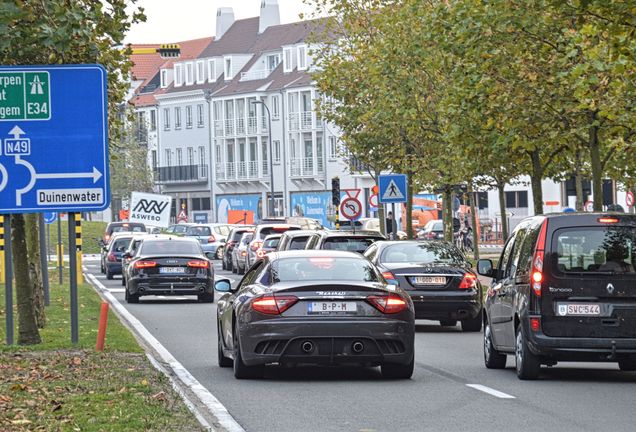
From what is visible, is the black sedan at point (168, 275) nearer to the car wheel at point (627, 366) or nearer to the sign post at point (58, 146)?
the sign post at point (58, 146)

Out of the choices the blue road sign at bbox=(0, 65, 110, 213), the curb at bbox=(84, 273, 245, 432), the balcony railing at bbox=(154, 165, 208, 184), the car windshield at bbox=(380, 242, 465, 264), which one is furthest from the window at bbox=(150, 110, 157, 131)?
the blue road sign at bbox=(0, 65, 110, 213)

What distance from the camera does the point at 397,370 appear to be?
17.0 metres

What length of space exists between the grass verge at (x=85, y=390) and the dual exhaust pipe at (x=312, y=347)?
54.2 inches

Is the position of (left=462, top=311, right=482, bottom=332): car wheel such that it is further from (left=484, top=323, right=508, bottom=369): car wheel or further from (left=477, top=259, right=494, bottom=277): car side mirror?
(left=477, top=259, right=494, bottom=277): car side mirror

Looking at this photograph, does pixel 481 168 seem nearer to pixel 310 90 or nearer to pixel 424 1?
pixel 424 1

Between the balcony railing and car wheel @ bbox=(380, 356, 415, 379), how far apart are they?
106081mm

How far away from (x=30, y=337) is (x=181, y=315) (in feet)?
35.0

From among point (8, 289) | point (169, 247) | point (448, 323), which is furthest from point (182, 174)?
point (8, 289)

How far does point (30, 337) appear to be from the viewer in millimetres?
21078

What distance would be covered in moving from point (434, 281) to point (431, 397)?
1090 centimetres

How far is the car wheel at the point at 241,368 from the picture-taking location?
16.9 metres

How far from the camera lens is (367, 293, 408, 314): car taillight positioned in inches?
651

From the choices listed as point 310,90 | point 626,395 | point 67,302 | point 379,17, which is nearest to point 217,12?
point 310,90

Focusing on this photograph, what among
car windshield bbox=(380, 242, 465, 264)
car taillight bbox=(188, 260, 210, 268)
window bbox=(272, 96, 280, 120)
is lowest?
car taillight bbox=(188, 260, 210, 268)
